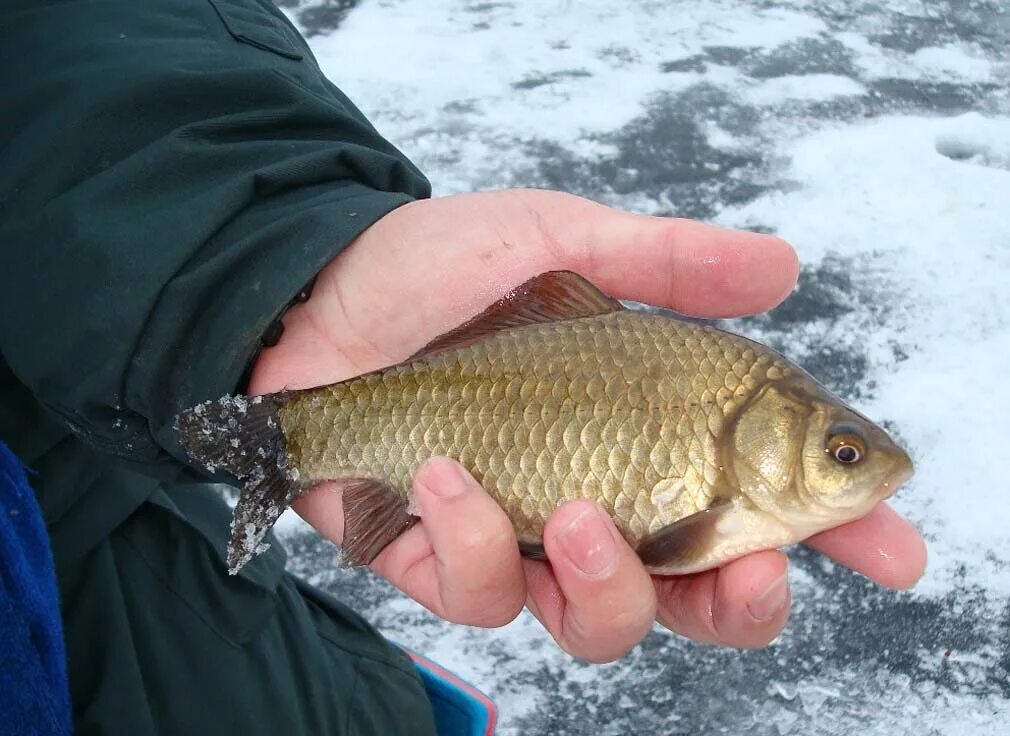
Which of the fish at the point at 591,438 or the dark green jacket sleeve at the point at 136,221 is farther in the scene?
the dark green jacket sleeve at the point at 136,221

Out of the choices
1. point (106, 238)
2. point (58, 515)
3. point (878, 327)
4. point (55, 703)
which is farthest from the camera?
point (878, 327)

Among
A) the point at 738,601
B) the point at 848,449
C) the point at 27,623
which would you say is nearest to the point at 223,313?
the point at 27,623

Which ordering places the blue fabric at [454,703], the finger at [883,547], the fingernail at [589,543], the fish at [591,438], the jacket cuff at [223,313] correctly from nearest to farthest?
the fingernail at [589,543], the fish at [591,438], the finger at [883,547], the jacket cuff at [223,313], the blue fabric at [454,703]

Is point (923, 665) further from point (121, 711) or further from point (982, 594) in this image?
point (121, 711)

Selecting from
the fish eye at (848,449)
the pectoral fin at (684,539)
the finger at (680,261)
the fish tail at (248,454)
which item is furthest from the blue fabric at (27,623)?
the fish eye at (848,449)

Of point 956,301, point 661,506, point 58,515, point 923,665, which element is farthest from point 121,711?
point 956,301

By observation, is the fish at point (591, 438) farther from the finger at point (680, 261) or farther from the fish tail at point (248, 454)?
the finger at point (680, 261)
